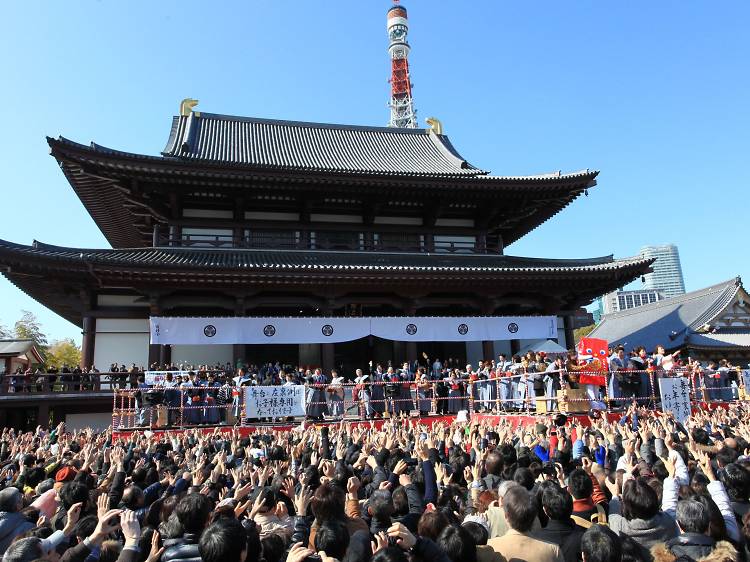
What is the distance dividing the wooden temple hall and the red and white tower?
152 feet

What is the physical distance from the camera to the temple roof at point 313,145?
2209cm

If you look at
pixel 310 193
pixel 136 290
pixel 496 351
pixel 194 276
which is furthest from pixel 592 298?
pixel 136 290

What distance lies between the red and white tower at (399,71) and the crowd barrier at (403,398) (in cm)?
5538

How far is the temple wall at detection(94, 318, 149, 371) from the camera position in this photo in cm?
1739

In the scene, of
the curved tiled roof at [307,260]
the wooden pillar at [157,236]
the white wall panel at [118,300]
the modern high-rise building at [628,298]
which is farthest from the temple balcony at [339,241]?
the modern high-rise building at [628,298]

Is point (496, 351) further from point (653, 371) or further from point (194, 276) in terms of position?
point (194, 276)

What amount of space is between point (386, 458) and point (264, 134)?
21950mm

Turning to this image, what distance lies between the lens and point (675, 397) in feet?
37.0

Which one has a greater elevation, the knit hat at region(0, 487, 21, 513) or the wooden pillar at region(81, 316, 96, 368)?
the wooden pillar at region(81, 316, 96, 368)

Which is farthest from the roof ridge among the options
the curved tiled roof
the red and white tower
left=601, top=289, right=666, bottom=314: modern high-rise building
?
left=601, top=289, right=666, bottom=314: modern high-rise building

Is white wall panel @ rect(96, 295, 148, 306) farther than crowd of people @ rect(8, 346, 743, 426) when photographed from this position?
Yes

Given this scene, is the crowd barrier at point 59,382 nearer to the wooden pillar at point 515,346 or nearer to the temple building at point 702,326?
the wooden pillar at point 515,346

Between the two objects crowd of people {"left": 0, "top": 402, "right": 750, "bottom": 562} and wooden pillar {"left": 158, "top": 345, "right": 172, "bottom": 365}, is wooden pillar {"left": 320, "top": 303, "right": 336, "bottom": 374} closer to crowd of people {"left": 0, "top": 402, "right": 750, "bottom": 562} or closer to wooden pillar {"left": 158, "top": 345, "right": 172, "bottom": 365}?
wooden pillar {"left": 158, "top": 345, "right": 172, "bottom": 365}

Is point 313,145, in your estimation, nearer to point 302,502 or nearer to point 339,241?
point 339,241
